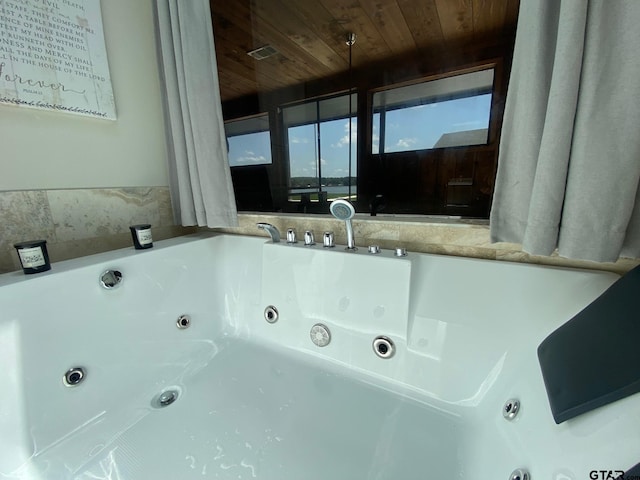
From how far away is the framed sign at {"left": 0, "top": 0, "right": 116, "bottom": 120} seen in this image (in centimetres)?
84

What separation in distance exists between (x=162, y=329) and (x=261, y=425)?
0.55 m

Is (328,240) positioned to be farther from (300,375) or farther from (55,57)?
(55,57)

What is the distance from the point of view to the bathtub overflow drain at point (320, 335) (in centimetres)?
98

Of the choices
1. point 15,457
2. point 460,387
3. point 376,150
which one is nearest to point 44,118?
point 15,457

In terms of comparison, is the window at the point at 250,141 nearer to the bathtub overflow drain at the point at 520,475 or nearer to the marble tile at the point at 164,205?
the marble tile at the point at 164,205

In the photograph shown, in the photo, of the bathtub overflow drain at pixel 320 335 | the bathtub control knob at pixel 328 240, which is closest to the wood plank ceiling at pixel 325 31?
the bathtub control knob at pixel 328 240

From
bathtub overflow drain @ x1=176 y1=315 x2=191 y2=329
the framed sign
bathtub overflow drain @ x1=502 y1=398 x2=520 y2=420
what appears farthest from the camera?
bathtub overflow drain @ x1=176 y1=315 x2=191 y2=329

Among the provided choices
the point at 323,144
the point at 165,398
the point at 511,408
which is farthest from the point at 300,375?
the point at 323,144

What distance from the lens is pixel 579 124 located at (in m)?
0.55

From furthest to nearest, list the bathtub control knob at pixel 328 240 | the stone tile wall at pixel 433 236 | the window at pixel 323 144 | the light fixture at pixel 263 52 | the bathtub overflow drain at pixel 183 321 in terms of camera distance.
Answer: the window at pixel 323 144 < the light fixture at pixel 263 52 < the bathtub overflow drain at pixel 183 321 < the bathtub control knob at pixel 328 240 < the stone tile wall at pixel 433 236

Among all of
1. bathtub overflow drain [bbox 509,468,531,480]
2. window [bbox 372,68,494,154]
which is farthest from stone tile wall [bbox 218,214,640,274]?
window [bbox 372,68,494,154]

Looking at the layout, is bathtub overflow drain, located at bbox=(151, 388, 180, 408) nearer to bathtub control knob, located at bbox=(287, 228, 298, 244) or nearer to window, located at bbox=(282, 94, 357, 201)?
bathtub control knob, located at bbox=(287, 228, 298, 244)

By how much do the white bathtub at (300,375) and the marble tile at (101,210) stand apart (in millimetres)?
216

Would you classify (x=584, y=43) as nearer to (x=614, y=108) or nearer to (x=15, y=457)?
(x=614, y=108)
